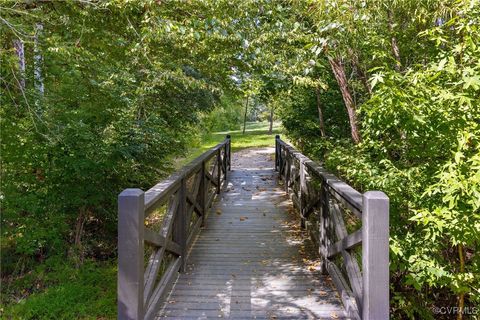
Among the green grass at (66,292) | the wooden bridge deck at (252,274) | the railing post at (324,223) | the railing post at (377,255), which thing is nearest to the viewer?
the railing post at (377,255)

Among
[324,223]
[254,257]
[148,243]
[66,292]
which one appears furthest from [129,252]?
[66,292]

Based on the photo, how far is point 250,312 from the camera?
10.9 ft

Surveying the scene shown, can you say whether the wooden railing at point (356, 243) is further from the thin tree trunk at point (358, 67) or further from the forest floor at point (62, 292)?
the forest floor at point (62, 292)

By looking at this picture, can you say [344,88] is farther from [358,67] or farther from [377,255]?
[377,255]

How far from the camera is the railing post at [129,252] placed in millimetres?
A: 2363

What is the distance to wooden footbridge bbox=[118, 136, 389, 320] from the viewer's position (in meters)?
2.38

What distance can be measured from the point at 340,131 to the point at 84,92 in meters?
5.36

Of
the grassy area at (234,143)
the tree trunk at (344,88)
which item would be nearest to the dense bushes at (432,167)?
the tree trunk at (344,88)

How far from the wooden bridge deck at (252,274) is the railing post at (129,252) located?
0.86 m

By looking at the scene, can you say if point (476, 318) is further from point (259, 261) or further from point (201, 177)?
point (201, 177)

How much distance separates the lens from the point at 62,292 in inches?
206

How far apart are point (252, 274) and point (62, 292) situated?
287 cm

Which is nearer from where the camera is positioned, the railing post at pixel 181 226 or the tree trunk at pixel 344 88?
the railing post at pixel 181 226

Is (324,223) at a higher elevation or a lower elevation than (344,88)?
lower
